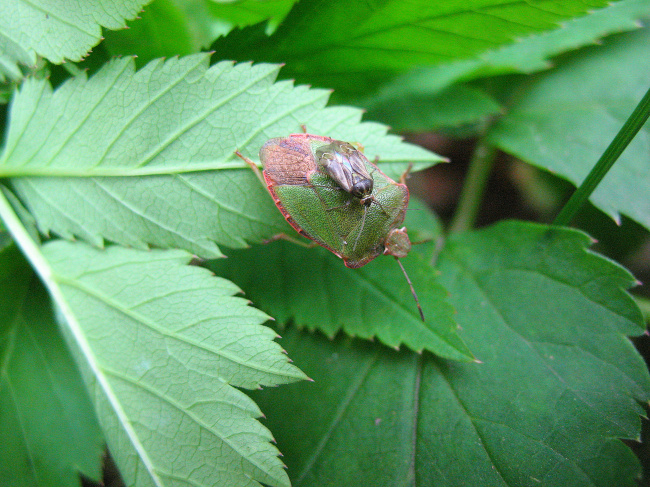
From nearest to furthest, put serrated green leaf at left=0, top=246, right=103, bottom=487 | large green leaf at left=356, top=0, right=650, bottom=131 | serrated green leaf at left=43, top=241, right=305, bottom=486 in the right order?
1. serrated green leaf at left=43, top=241, right=305, bottom=486
2. serrated green leaf at left=0, top=246, right=103, bottom=487
3. large green leaf at left=356, top=0, right=650, bottom=131

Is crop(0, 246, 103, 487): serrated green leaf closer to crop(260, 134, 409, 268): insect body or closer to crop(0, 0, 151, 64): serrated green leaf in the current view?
crop(0, 0, 151, 64): serrated green leaf

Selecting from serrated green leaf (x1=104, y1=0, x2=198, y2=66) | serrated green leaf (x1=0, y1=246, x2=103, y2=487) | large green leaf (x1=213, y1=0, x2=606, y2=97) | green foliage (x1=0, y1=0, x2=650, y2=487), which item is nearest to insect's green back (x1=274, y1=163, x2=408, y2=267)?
green foliage (x1=0, y1=0, x2=650, y2=487)

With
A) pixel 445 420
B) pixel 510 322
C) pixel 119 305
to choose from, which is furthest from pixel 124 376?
pixel 510 322

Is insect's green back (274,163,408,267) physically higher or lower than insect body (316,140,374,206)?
lower

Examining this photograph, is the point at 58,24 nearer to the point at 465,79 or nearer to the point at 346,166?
the point at 346,166

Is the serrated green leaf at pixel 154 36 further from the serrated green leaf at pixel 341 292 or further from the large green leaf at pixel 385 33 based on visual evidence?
the serrated green leaf at pixel 341 292

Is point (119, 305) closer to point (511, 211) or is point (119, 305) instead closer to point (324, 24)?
point (324, 24)

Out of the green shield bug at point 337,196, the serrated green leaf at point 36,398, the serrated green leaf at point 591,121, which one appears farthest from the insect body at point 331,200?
the serrated green leaf at point 36,398
